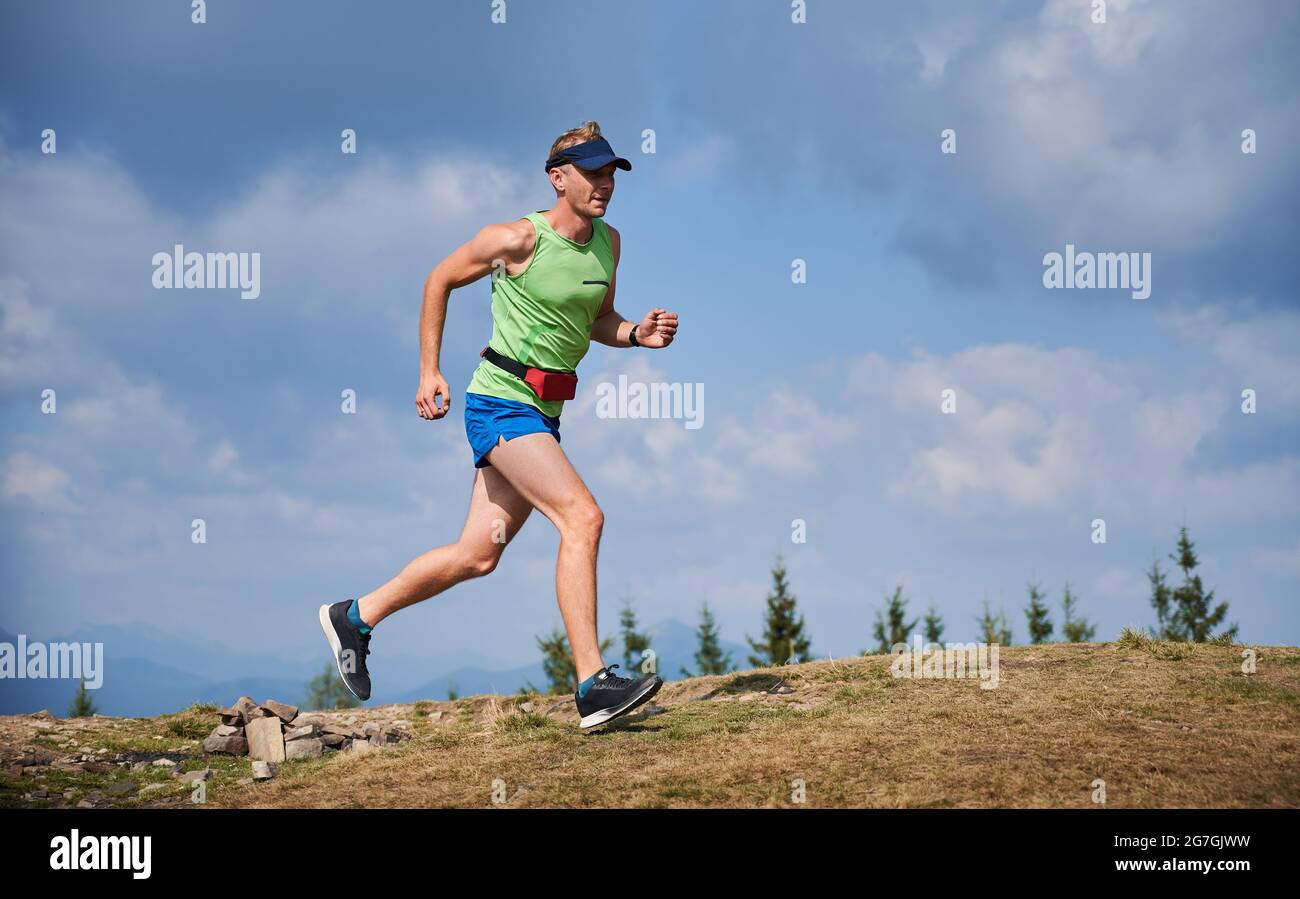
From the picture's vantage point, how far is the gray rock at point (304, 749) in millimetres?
8867

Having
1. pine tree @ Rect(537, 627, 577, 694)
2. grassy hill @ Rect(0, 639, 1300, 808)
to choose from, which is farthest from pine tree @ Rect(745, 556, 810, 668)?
grassy hill @ Rect(0, 639, 1300, 808)

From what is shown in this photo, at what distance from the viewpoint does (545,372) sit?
292 inches

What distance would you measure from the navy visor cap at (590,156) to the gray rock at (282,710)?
5.56 m

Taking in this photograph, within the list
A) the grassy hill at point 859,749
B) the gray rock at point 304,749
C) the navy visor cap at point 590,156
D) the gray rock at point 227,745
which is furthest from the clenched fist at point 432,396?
the gray rock at point 227,745

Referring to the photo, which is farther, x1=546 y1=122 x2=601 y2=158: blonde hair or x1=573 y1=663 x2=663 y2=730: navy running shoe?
x1=546 y1=122 x2=601 y2=158: blonde hair

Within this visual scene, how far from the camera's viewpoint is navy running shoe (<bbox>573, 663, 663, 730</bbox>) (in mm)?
6852

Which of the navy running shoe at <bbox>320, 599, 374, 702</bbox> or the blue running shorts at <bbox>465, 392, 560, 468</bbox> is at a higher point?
the blue running shorts at <bbox>465, 392, 560, 468</bbox>

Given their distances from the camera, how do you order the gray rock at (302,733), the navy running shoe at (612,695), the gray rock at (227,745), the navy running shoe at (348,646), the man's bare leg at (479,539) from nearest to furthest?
the navy running shoe at (612,695)
the man's bare leg at (479,539)
the navy running shoe at (348,646)
the gray rock at (302,733)
the gray rock at (227,745)

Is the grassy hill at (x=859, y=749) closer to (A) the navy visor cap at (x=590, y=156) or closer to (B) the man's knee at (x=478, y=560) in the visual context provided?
(B) the man's knee at (x=478, y=560)

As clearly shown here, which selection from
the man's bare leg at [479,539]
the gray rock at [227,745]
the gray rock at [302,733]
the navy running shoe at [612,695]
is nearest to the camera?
the navy running shoe at [612,695]

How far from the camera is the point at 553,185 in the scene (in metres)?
7.45

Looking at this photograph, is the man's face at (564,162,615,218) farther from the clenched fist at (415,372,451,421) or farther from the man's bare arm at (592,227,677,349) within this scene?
the clenched fist at (415,372,451,421)
